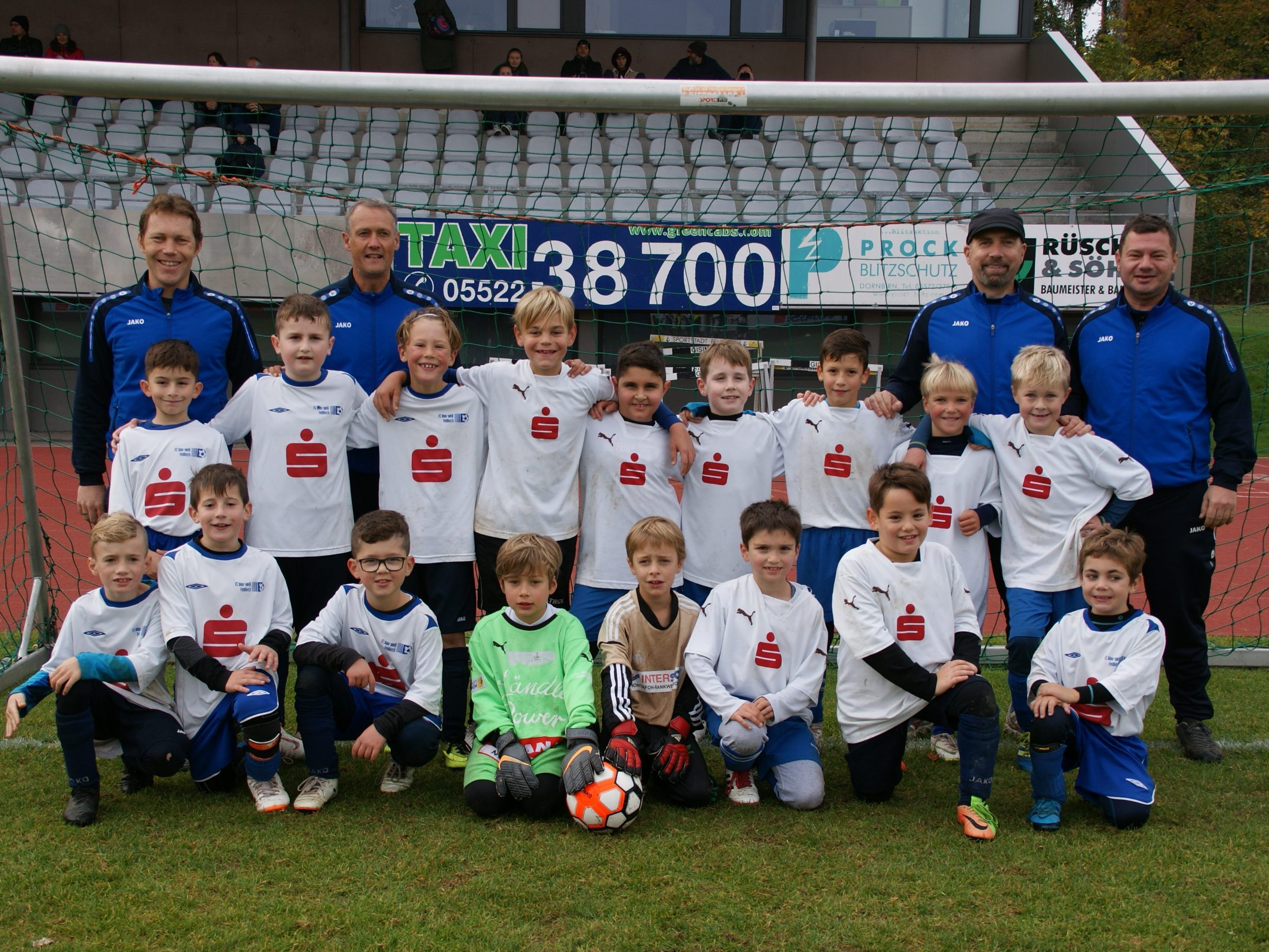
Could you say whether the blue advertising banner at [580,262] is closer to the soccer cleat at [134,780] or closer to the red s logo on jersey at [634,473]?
the red s logo on jersey at [634,473]

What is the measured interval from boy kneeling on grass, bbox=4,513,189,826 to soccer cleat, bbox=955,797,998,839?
8.40ft

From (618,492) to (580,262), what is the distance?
721cm

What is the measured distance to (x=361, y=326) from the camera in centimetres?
401

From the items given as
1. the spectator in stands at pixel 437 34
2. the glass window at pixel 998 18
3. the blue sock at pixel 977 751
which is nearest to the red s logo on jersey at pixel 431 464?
the blue sock at pixel 977 751

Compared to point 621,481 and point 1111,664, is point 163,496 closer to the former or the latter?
point 621,481

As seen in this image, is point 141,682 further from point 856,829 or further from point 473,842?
point 856,829

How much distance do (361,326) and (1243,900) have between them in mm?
3535

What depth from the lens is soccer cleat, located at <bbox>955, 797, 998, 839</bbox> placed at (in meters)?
3.06

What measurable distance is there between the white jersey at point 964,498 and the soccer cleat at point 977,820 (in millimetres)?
838

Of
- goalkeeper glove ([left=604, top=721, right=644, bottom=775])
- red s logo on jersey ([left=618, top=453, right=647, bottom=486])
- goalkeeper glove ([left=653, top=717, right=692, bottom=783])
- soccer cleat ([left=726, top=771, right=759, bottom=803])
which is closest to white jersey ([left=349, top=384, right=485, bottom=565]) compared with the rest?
red s logo on jersey ([left=618, top=453, right=647, bottom=486])

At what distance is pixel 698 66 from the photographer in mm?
13875

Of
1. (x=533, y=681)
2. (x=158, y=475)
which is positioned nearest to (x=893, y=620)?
(x=533, y=681)

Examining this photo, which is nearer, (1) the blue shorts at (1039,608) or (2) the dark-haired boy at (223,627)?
(2) the dark-haired boy at (223,627)

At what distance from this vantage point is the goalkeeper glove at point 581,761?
3096 mm
